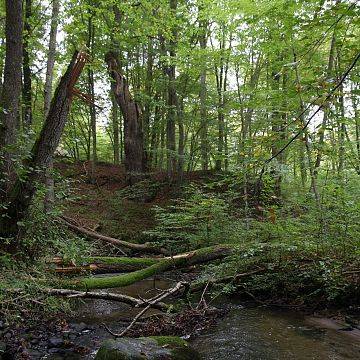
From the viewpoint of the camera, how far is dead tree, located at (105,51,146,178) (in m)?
16.4

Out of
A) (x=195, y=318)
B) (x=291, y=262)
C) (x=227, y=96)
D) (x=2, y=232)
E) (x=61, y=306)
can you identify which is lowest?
(x=195, y=318)

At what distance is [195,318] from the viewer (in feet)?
20.5

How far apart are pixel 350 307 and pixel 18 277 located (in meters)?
5.50

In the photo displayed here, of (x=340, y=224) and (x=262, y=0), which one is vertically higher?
(x=262, y=0)

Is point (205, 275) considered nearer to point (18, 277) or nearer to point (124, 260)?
point (124, 260)

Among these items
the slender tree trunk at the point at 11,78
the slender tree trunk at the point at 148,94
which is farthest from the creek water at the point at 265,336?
the slender tree trunk at the point at 148,94

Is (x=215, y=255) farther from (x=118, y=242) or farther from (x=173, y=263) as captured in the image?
(x=118, y=242)

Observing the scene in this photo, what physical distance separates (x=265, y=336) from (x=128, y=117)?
12653 mm

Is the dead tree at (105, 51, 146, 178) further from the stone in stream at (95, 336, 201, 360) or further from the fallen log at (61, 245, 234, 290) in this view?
the stone in stream at (95, 336, 201, 360)

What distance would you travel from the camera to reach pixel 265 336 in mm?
5551

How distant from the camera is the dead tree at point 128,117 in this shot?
1638 centimetres

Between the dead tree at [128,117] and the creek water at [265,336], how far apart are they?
997cm

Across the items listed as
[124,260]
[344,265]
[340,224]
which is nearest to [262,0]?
[340,224]

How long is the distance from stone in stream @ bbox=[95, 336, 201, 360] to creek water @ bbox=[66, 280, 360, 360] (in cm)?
42
